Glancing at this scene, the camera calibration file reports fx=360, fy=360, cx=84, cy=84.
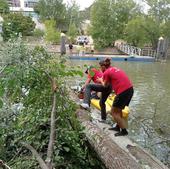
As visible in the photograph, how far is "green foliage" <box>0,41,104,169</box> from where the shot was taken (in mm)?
4762

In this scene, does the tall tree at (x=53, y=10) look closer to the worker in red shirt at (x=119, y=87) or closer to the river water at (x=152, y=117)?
the river water at (x=152, y=117)

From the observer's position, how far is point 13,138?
17.6ft

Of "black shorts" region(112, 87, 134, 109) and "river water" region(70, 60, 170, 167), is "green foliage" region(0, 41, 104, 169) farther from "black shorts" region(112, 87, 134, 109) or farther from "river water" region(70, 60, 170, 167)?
"black shorts" region(112, 87, 134, 109)

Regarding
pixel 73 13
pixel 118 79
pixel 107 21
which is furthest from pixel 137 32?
pixel 118 79

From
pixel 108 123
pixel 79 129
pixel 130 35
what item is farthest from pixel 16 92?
pixel 130 35

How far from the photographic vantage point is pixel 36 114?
5348mm

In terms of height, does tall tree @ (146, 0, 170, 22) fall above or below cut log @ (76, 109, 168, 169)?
above

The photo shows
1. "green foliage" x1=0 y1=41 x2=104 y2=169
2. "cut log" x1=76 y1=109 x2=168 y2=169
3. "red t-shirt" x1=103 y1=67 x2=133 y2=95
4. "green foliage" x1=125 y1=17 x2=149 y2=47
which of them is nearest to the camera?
"green foliage" x1=0 y1=41 x2=104 y2=169

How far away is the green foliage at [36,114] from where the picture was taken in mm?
4762

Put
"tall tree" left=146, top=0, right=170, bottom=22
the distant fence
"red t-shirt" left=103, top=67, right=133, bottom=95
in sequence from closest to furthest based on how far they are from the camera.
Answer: "red t-shirt" left=103, top=67, right=133, bottom=95 < the distant fence < "tall tree" left=146, top=0, right=170, bottom=22

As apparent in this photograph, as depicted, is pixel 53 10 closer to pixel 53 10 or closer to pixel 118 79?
pixel 53 10

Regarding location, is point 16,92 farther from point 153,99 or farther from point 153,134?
point 153,99

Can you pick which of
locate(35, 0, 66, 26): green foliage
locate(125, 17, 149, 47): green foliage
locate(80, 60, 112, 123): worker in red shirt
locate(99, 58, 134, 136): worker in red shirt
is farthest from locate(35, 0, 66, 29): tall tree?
locate(99, 58, 134, 136): worker in red shirt

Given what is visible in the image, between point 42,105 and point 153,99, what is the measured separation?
Result: 897cm
